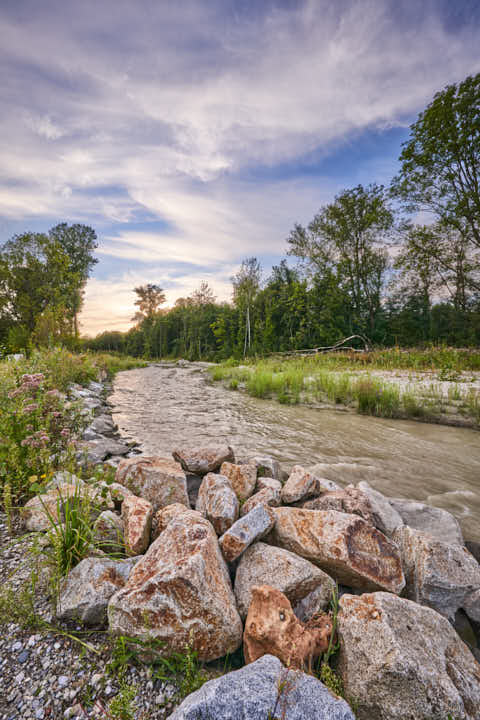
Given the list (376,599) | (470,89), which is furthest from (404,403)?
(470,89)

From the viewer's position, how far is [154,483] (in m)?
2.49

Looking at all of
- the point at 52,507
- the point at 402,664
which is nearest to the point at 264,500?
the point at 402,664

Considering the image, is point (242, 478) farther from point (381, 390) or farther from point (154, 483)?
point (381, 390)

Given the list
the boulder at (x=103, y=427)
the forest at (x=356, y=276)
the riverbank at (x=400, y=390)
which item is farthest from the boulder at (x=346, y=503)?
the forest at (x=356, y=276)

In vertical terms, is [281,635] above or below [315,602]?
above

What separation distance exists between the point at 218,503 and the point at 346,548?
90cm

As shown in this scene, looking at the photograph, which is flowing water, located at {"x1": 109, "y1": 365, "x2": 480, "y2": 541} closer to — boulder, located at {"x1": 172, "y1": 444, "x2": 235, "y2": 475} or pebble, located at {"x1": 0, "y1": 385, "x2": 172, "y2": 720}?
boulder, located at {"x1": 172, "y1": 444, "x2": 235, "y2": 475}

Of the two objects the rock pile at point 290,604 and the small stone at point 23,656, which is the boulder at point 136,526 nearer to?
the rock pile at point 290,604

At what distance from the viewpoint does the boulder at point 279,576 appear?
1498 millimetres

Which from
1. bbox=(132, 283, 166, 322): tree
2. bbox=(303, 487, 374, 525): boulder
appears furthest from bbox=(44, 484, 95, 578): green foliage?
bbox=(132, 283, 166, 322): tree

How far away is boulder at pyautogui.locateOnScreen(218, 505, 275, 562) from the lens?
1.67m

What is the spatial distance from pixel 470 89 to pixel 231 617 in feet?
64.6

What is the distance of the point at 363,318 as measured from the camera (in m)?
23.6

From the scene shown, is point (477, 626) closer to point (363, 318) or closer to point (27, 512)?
point (27, 512)
